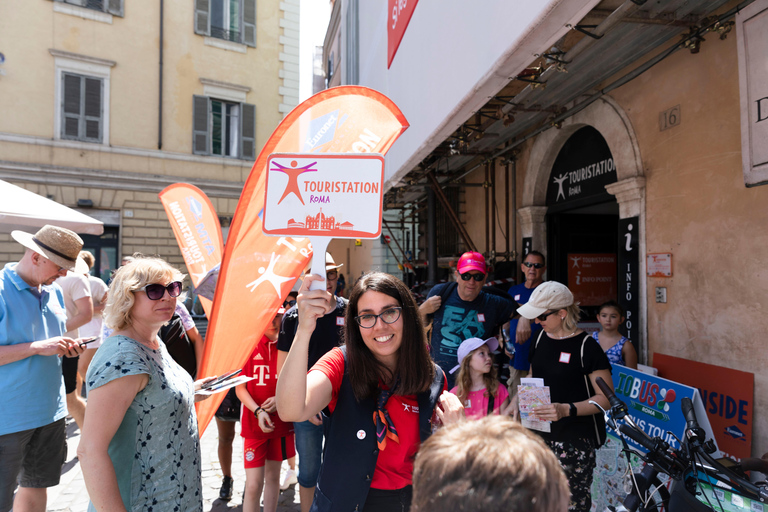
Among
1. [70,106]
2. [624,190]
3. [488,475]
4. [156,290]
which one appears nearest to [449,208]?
[624,190]

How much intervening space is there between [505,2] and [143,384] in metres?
3.03

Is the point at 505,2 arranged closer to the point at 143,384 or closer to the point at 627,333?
the point at 143,384

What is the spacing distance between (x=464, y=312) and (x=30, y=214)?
4.91 metres

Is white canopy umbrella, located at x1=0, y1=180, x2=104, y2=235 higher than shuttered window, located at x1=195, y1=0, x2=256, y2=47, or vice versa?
shuttered window, located at x1=195, y1=0, x2=256, y2=47

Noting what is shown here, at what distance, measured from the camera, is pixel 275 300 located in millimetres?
2941

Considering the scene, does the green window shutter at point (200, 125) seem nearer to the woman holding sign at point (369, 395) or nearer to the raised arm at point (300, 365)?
the woman holding sign at point (369, 395)

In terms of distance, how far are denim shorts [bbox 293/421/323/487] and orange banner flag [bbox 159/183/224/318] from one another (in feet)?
9.72

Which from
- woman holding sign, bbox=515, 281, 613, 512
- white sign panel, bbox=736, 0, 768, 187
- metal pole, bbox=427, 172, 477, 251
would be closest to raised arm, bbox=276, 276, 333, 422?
woman holding sign, bbox=515, 281, 613, 512

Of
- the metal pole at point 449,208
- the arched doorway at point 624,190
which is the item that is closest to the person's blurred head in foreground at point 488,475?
the arched doorway at point 624,190

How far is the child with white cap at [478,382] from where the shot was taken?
10.8 ft

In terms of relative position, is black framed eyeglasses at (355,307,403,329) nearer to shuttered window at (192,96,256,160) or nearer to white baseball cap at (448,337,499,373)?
white baseball cap at (448,337,499,373)

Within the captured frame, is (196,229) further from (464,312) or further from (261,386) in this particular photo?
(464,312)

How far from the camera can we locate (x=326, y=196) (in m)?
1.83

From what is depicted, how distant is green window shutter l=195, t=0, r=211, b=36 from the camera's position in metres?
16.6
